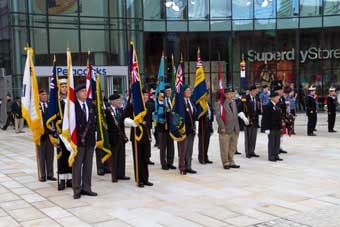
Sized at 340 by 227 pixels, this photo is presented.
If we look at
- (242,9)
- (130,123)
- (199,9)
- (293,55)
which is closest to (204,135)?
(130,123)

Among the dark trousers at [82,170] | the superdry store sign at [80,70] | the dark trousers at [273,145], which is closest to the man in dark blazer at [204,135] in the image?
the dark trousers at [273,145]

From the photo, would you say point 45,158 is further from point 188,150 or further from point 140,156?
point 188,150

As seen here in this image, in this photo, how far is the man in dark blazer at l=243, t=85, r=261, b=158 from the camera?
1173 centimetres

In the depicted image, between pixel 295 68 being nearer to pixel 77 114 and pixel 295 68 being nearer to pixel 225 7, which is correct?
pixel 225 7

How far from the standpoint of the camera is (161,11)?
99.3ft

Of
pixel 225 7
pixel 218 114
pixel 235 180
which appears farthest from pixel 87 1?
pixel 235 180

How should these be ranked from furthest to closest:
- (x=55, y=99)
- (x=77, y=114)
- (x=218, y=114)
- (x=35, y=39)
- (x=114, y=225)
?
1. (x=35, y=39)
2. (x=218, y=114)
3. (x=55, y=99)
4. (x=77, y=114)
5. (x=114, y=225)

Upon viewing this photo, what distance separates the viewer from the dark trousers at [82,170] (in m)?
7.68

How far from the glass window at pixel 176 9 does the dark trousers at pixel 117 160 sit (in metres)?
22.4

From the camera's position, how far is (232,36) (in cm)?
3145

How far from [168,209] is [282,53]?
1033 inches

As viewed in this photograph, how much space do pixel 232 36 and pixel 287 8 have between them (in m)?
3.87

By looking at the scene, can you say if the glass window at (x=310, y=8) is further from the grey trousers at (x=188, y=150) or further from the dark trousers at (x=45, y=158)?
A: the dark trousers at (x=45, y=158)

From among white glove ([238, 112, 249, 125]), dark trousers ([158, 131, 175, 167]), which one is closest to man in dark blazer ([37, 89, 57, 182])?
dark trousers ([158, 131, 175, 167])
